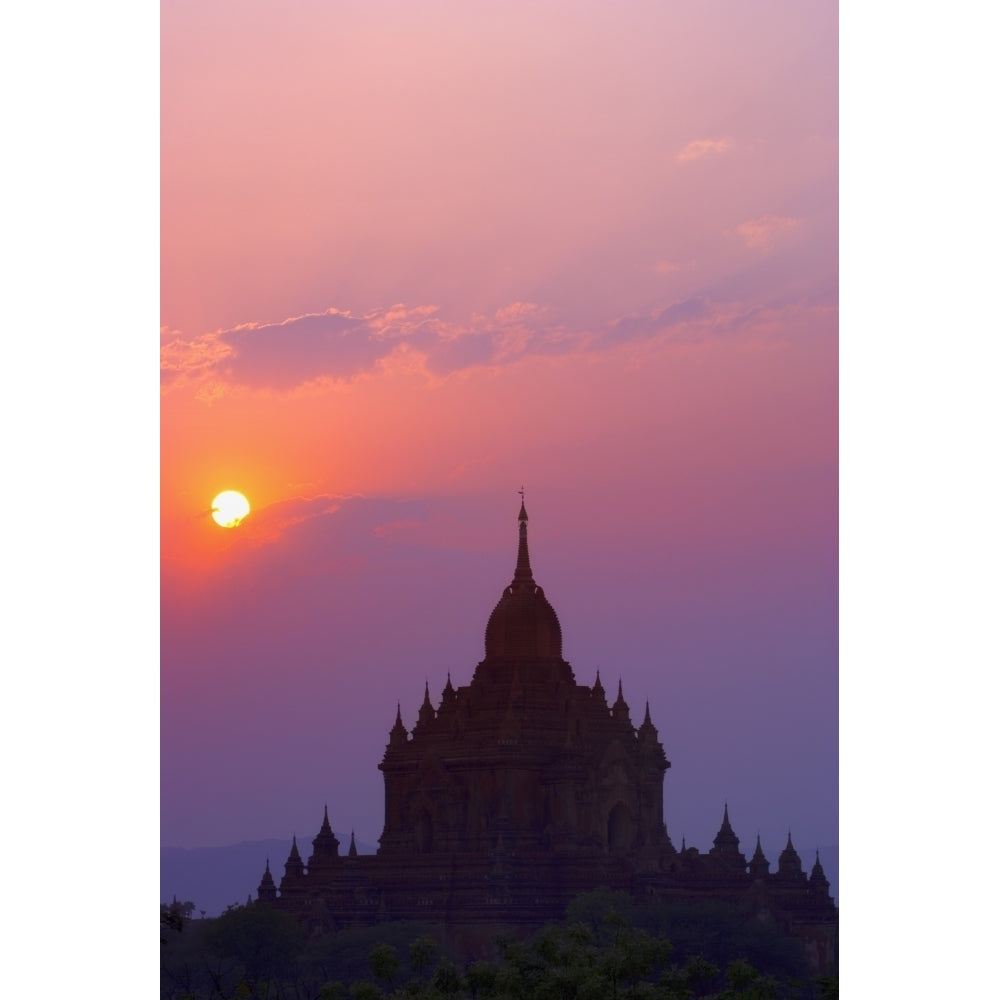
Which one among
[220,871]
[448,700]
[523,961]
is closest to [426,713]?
[448,700]

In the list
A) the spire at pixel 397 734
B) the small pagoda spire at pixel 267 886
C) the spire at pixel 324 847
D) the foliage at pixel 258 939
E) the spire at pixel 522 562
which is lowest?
the foliage at pixel 258 939

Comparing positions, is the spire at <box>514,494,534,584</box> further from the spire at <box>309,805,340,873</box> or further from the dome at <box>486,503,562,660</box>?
the spire at <box>309,805,340,873</box>

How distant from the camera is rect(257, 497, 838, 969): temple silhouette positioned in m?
42.6

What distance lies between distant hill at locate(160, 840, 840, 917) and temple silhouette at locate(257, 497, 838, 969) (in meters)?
0.47

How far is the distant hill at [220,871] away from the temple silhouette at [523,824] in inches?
18.3

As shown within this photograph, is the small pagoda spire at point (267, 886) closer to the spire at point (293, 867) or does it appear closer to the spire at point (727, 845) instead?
the spire at point (293, 867)

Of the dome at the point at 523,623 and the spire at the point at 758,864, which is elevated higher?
the dome at the point at 523,623

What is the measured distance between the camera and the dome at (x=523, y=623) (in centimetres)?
4450

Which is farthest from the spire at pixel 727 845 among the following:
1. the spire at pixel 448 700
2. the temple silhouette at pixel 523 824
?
the spire at pixel 448 700

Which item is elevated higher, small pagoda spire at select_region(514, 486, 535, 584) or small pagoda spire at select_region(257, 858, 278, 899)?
small pagoda spire at select_region(514, 486, 535, 584)

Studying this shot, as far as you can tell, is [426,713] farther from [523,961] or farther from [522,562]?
[523,961]

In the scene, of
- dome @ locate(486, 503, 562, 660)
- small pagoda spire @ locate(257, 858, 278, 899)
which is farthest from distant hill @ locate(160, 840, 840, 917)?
dome @ locate(486, 503, 562, 660)

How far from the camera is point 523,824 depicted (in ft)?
144
